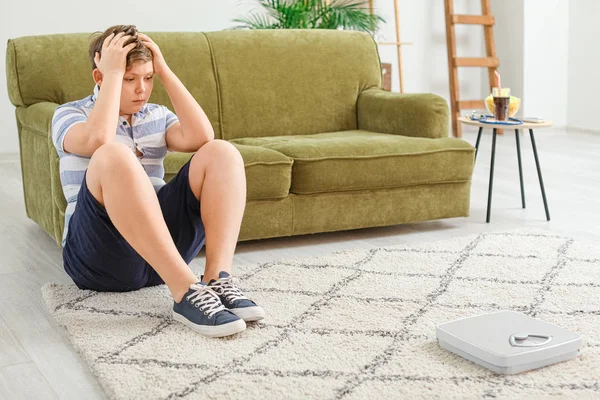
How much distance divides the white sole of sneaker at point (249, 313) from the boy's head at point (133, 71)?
672mm

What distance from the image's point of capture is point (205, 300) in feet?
7.00

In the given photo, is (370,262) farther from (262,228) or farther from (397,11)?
(397,11)

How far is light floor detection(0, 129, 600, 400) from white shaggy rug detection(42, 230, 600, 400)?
0.07 metres

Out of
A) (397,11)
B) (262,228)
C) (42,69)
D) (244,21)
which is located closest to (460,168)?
(262,228)

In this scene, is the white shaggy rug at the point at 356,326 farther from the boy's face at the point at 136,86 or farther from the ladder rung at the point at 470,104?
the ladder rung at the point at 470,104

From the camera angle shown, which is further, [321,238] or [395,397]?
[321,238]

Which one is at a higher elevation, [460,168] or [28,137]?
[28,137]

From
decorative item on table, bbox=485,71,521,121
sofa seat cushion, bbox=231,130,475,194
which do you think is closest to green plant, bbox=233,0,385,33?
decorative item on table, bbox=485,71,521,121

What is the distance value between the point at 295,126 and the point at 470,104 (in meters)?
3.38

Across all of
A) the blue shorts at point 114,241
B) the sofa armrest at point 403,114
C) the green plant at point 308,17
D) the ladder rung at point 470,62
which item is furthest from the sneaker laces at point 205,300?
the ladder rung at point 470,62

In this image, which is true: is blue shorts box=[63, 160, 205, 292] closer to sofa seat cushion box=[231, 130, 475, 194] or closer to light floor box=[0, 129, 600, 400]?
light floor box=[0, 129, 600, 400]

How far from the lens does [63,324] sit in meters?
2.25

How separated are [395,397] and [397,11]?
17.0 ft

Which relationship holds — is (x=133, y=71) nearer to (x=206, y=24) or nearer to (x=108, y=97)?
(x=108, y=97)
